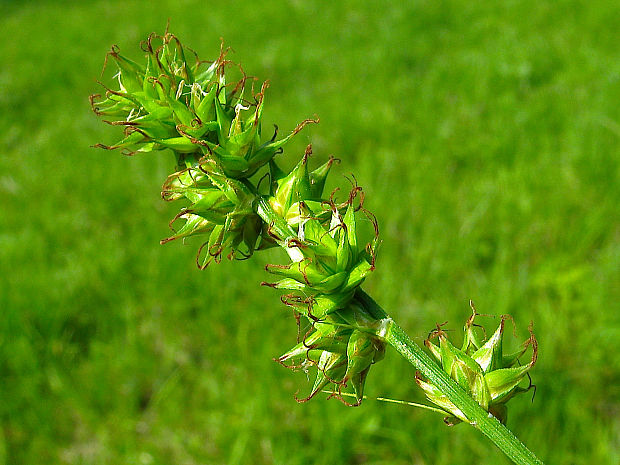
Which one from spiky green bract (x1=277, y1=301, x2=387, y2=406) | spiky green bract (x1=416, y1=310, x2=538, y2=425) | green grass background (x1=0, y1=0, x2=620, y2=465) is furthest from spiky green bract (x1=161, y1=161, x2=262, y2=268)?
green grass background (x1=0, y1=0, x2=620, y2=465)

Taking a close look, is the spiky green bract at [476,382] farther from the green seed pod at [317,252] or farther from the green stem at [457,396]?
the green seed pod at [317,252]

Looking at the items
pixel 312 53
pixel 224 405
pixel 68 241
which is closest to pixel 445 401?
pixel 224 405

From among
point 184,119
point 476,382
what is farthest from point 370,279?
point 184,119

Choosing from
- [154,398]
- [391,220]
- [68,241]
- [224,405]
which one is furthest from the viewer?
[68,241]

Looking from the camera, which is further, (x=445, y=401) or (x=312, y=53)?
(x=312, y=53)

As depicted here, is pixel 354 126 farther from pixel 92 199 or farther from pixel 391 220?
pixel 92 199

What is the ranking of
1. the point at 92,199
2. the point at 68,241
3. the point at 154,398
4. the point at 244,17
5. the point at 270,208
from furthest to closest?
the point at 244,17, the point at 92,199, the point at 68,241, the point at 154,398, the point at 270,208

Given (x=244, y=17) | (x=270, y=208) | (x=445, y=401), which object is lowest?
(x=244, y=17)

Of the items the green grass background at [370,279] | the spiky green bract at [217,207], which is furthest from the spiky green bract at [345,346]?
the green grass background at [370,279]
